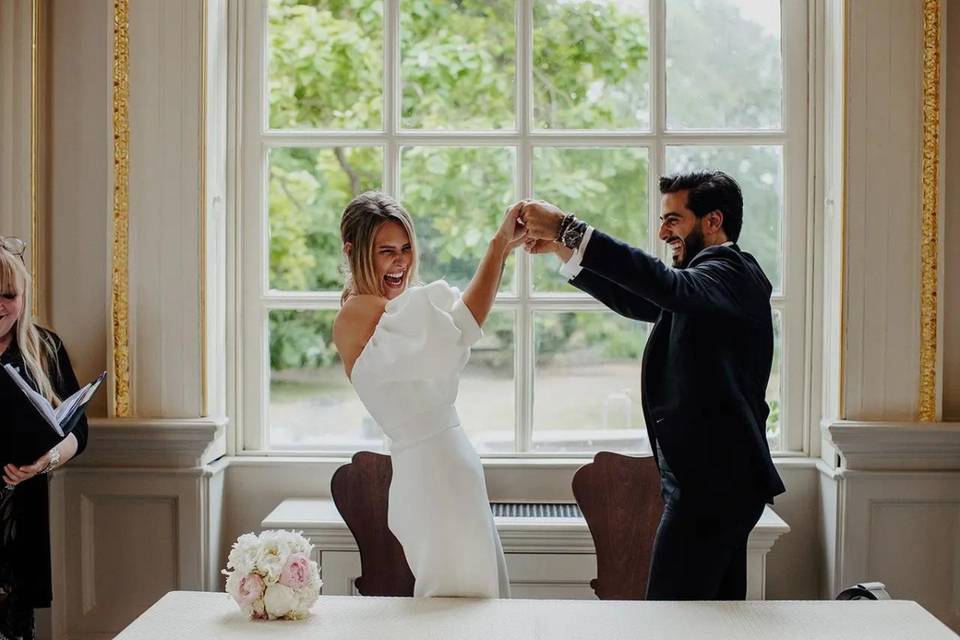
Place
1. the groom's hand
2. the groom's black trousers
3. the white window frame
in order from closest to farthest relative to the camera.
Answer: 1. the groom's black trousers
2. the groom's hand
3. the white window frame

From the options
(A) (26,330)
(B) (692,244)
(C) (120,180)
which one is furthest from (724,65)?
(A) (26,330)

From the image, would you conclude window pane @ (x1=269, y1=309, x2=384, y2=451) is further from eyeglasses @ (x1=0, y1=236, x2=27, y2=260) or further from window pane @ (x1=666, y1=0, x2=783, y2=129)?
window pane @ (x1=666, y1=0, x2=783, y2=129)

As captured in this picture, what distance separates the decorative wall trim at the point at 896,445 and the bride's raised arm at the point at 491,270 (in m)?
1.24

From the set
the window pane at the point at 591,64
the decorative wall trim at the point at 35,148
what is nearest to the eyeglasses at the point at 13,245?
the decorative wall trim at the point at 35,148

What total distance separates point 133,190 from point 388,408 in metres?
1.30

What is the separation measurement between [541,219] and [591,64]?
1.08 metres

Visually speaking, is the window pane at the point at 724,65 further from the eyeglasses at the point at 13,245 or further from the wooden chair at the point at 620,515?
the eyeglasses at the point at 13,245

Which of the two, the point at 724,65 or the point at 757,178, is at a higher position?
the point at 724,65

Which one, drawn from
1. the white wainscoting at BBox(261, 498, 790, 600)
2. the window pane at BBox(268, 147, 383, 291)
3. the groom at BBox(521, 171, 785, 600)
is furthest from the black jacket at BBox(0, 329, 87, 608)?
the groom at BBox(521, 171, 785, 600)

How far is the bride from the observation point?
2350 millimetres

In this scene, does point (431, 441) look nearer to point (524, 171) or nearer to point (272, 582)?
point (272, 582)

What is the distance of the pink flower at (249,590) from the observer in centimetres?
209

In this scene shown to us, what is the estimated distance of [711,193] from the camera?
2.61 meters

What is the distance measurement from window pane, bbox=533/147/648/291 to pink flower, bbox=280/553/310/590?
1574 millimetres
